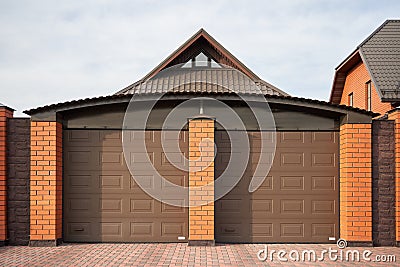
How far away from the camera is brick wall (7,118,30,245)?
922 centimetres

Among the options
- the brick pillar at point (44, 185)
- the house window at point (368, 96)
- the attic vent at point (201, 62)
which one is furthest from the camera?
the house window at point (368, 96)

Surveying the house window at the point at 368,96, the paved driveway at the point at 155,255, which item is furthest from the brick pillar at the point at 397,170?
the house window at the point at 368,96

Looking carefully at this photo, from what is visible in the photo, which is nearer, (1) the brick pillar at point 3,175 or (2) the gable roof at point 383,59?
(1) the brick pillar at point 3,175

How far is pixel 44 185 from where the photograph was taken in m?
9.12

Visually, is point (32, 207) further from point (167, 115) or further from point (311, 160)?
point (311, 160)

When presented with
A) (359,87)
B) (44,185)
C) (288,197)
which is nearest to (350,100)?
(359,87)

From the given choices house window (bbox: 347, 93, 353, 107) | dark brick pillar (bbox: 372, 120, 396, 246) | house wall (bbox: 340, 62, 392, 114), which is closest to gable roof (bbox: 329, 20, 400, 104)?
house wall (bbox: 340, 62, 392, 114)

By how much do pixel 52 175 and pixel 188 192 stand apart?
9.30 feet

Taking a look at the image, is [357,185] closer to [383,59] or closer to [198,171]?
[198,171]

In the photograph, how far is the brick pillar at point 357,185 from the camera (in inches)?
363

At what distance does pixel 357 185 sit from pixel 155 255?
439 cm

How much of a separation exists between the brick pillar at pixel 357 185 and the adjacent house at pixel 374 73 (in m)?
4.35

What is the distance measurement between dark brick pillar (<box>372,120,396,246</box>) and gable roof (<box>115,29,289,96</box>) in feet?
18.2

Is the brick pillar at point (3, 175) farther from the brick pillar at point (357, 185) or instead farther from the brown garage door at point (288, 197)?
the brick pillar at point (357, 185)
